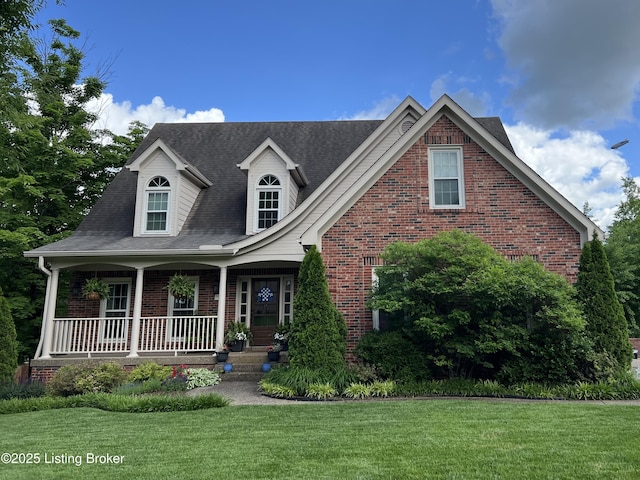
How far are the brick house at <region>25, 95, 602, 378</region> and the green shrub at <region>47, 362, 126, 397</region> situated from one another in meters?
1.31

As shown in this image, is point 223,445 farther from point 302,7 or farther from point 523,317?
point 302,7

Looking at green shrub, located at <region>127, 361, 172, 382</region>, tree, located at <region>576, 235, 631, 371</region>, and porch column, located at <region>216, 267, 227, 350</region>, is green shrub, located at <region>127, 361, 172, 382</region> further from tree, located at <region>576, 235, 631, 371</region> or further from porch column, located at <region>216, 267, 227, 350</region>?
tree, located at <region>576, 235, 631, 371</region>

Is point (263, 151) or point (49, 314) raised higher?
point (263, 151)

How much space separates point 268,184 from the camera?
13.6 m

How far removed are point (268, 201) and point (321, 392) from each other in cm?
700

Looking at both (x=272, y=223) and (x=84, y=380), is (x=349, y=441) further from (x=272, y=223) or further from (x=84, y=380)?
(x=272, y=223)

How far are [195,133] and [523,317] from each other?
1430 cm

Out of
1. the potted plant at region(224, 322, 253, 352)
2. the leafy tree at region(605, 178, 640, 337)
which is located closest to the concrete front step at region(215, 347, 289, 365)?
the potted plant at region(224, 322, 253, 352)

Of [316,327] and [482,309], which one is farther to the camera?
[316,327]

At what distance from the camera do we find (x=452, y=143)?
10.6 metres

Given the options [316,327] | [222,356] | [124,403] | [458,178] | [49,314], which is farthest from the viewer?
[49,314]

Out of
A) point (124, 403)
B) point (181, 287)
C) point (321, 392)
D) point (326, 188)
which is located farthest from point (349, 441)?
point (181, 287)

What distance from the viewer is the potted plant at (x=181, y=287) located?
12.2 m

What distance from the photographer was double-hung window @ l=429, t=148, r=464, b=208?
10508mm
